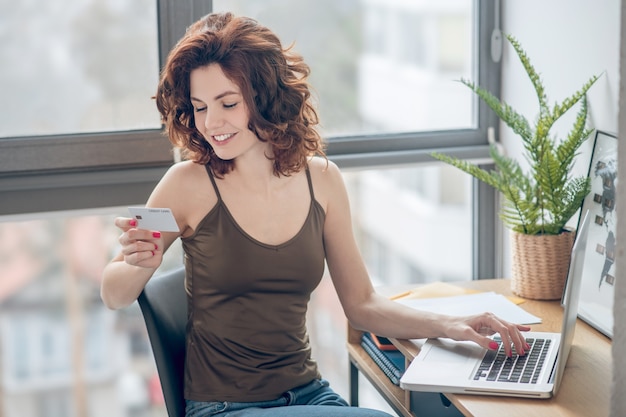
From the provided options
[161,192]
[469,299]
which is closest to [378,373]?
[469,299]

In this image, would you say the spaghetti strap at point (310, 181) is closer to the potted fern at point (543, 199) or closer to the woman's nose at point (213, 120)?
the woman's nose at point (213, 120)

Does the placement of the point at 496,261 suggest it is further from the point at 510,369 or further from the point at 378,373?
the point at 510,369

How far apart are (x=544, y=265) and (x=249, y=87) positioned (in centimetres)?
94

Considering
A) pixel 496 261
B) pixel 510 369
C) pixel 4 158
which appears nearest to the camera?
pixel 510 369

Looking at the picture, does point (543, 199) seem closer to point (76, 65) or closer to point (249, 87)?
point (249, 87)

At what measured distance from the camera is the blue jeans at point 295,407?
6.00 ft

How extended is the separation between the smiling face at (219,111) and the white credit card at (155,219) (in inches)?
9.8

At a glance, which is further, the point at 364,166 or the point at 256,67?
the point at 364,166

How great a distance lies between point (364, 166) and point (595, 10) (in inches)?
32.6

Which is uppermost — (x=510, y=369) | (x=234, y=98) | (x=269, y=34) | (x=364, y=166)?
(x=269, y=34)

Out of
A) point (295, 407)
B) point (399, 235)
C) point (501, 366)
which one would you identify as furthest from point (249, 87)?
point (399, 235)

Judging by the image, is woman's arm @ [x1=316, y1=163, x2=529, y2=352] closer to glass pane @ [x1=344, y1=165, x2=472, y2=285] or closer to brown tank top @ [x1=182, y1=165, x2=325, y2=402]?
brown tank top @ [x1=182, y1=165, x2=325, y2=402]

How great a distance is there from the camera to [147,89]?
2602mm

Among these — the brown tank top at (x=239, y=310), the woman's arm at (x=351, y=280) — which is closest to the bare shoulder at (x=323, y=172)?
the woman's arm at (x=351, y=280)
